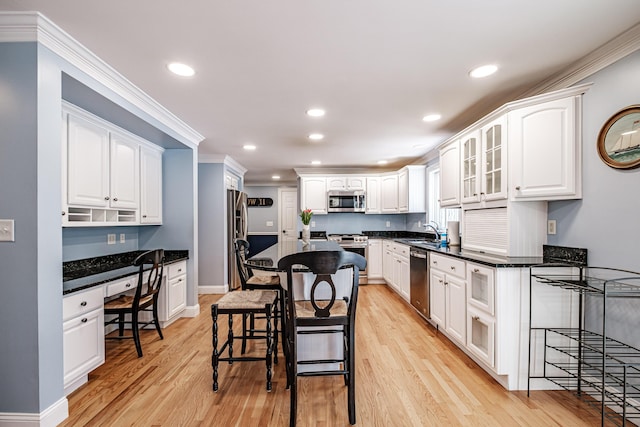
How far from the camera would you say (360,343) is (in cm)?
321

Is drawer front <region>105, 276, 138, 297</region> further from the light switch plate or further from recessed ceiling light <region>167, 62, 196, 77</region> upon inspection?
recessed ceiling light <region>167, 62, 196, 77</region>

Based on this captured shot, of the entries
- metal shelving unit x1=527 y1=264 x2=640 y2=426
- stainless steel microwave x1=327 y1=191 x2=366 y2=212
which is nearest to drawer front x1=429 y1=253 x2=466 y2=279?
metal shelving unit x1=527 y1=264 x2=640 y2=426

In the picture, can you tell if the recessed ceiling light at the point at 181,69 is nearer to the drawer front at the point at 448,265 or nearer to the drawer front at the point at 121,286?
the drawer front at the point at 121,286

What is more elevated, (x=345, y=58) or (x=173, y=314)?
(x=345, y=58)

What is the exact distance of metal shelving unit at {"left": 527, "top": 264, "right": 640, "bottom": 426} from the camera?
1.92m

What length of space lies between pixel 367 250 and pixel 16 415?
16.5 ft

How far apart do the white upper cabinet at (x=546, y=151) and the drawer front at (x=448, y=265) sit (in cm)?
76

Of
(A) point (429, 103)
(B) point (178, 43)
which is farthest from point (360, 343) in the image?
(B) point (178, 43)

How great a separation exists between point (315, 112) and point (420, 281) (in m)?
2.35

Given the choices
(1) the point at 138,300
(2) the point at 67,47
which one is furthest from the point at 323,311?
(2) the point at 67,47

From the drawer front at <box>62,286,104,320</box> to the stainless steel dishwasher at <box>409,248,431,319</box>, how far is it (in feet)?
10.6

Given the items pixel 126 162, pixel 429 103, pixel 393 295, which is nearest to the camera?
Answer: pixel 429 103

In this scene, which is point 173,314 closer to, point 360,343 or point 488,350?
point 360,343

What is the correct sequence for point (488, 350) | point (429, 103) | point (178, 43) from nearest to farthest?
point (178, 43) → point (488, 350) → point (429, 103)
